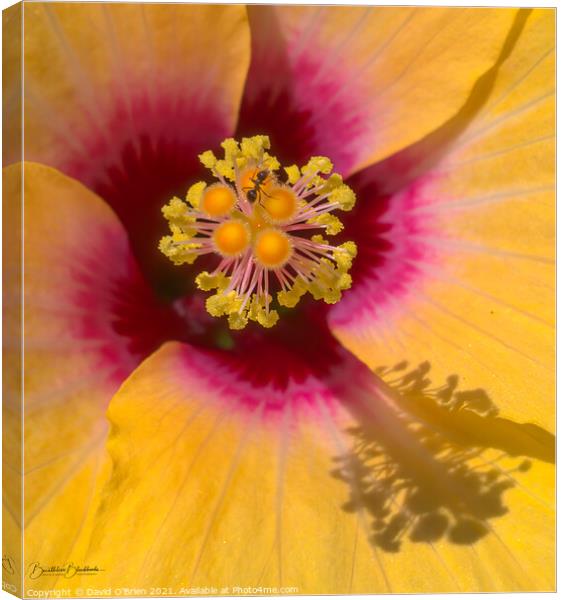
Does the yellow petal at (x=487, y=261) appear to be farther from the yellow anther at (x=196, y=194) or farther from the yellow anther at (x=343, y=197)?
the yellow anther at (x=196, y=194)

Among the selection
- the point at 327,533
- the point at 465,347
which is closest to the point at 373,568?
the point at 327,533

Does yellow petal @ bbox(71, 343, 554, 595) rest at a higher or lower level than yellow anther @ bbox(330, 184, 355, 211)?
lower

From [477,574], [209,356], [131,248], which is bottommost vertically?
[477,574]

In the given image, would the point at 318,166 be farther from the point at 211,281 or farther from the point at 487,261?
the point at 487,261

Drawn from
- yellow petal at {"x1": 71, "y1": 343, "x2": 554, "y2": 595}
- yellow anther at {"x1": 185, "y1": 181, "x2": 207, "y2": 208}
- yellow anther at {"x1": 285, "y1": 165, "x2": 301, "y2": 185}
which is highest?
yellow anther at {"x1": 185, "y1": 181, "x2": 207, "y2": 208}

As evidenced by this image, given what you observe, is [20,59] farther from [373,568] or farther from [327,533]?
[373,568]

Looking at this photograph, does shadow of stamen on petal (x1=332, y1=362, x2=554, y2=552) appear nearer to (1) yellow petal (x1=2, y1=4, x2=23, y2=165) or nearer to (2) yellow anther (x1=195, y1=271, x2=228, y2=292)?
(2) yellow anther (x1=195, y1=271, x2=228, y2=292)
